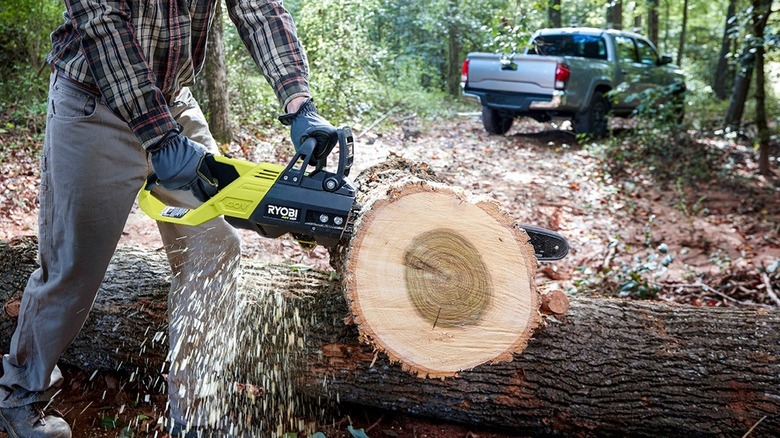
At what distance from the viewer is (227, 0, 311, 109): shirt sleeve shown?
226 cm

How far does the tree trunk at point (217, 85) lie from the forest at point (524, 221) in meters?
0.02

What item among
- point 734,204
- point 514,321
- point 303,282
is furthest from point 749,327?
point 734,204

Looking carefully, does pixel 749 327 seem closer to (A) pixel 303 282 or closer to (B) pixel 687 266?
(A) pixel 303 282

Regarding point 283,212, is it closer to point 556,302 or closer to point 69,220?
point 69,220

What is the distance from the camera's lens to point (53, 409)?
2535 millimetres

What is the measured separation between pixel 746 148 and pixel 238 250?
345 inches

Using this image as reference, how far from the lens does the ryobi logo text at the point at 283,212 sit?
1.95 meters

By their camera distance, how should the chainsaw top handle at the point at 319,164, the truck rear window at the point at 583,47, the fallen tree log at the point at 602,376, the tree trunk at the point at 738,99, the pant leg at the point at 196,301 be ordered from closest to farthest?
the chainsaw top handle at the point at 319,164
the fallen tree log at the point at 602,376
the pant leg at the point at 196,301
the truck rear window at the point at 583,47
the tree trunk at the point at 738,99

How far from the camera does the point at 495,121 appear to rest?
9.61 metres

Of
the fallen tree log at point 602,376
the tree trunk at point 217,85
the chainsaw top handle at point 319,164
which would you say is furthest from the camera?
the tree trunk at point 217,85

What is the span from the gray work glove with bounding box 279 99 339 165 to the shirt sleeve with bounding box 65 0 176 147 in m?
0.38

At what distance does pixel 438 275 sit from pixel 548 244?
51 cm

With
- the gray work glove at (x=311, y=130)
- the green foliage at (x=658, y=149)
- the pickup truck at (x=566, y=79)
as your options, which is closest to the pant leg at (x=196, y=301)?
the gray work glove at (x=311, y=130)

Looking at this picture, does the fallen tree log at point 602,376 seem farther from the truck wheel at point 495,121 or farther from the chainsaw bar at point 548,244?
the truck wheel at point 495,121
